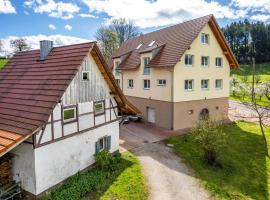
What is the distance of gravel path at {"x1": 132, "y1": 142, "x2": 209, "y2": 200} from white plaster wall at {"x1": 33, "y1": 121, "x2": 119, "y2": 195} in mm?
4188

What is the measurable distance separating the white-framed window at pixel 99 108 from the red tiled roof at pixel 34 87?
4.86ft

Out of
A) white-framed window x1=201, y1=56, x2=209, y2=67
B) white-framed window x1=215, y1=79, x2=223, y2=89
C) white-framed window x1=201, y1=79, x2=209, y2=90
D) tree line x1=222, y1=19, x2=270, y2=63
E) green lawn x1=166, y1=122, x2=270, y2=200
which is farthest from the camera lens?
tree line x1=222, y1=19, x2=270, y2=63

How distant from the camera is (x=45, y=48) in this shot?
17203 millimetres

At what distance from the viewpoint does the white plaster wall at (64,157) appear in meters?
13.0

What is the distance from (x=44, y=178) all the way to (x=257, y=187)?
546 inches

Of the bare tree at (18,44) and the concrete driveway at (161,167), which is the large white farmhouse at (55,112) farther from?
the bare tree at (18,44)

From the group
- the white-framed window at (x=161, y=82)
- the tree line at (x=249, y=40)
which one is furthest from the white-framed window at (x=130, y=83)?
the tree line at (x=249, y=40)

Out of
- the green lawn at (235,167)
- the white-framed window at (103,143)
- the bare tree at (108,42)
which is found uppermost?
the bare tree at (108,42)

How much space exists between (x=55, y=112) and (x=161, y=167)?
8862mm

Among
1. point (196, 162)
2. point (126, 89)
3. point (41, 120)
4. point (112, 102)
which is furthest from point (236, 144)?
point (41, 120)

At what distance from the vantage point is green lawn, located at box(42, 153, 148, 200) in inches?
536

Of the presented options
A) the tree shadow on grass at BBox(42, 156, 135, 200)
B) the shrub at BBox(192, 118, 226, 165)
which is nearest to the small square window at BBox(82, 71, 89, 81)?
the tree shadow on grass at BBox(42, 156, 135, 200)

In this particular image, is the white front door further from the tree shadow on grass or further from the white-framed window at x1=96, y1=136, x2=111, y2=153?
the tree shadow on grass

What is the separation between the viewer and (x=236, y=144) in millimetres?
23953
